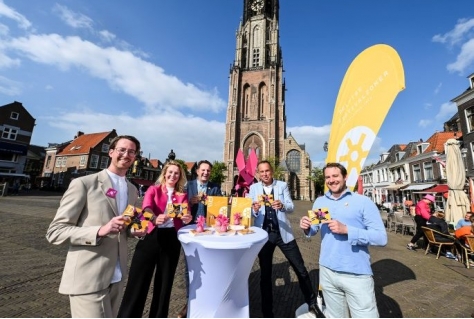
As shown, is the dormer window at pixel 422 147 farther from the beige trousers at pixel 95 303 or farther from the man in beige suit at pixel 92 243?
the beige trousers at pixel 95 303

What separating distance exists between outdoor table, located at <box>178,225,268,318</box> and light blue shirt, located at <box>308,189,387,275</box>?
0.71m

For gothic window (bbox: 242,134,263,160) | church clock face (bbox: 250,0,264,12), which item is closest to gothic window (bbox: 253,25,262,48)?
Result: church clock face (bbox: 250,0,264,12)

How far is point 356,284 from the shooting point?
6.63 feet

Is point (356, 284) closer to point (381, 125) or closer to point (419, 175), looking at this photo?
point (381, 125)

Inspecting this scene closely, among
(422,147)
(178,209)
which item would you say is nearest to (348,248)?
(178,209)

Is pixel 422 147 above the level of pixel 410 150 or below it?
below

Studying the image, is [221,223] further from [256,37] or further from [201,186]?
[256,37]

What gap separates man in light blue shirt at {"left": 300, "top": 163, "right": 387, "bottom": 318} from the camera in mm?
2004

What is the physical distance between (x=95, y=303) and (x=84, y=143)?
42.8 m

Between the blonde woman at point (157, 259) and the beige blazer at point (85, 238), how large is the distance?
71 centimetres

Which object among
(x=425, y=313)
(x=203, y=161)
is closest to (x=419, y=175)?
(x=425, y=313)

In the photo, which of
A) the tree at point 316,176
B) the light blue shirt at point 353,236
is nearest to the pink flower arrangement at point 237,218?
the light blue shirt at point 353,236

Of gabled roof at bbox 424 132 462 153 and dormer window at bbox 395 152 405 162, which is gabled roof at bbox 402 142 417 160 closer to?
dormer window at bbox 395 152 405 162

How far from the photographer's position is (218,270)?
2.36m
